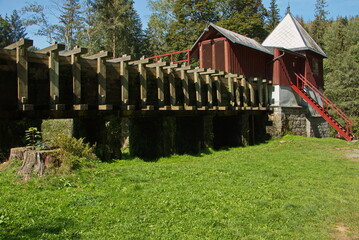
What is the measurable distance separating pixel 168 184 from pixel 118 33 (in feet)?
126

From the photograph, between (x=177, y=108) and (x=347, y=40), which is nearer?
(x=177, y=108)

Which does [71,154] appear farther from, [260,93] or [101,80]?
[260,93]

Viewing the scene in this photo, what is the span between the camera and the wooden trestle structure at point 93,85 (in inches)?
337

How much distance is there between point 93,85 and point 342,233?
8018 millimetres

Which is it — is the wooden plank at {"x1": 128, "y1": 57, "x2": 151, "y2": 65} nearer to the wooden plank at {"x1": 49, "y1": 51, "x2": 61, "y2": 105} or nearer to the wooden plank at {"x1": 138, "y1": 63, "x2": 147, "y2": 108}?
the wooden plank at {"x1": 138, "y1": 63, "x2": 147, "y2": 108}

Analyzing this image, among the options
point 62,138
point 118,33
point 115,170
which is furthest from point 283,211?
point 118,33

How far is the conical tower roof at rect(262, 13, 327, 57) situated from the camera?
82.0ft

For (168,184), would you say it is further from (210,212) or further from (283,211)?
(283,211)

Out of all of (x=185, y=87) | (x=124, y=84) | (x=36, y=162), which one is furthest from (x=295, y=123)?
(x=36, y=162)

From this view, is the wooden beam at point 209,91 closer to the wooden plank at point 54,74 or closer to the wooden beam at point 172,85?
the wooden beam at point 172,85

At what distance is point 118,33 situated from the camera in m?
42.7

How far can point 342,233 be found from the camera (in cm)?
490

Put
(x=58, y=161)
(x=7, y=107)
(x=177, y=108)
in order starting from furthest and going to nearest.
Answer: (x=177, y=108), (x=7, y=107), (x=58, y=161)

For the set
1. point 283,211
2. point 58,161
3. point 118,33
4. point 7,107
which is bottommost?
point 283,211
